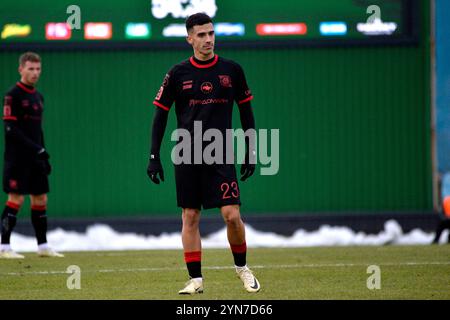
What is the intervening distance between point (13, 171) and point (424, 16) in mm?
7430

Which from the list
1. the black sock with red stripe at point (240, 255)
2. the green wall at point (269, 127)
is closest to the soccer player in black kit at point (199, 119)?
the black sock with red stripe at point (240, 255)

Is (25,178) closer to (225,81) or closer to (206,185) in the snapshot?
(206,185)

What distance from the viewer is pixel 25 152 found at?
14.9 metres

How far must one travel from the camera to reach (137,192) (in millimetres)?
18703

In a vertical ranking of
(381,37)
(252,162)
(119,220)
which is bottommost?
(119,220)

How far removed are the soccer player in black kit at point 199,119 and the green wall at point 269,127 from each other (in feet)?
28.4

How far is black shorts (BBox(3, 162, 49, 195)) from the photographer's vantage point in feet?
48.4

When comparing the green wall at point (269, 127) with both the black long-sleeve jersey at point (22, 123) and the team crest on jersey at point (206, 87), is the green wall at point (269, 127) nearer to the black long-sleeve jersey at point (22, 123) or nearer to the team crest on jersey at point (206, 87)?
the black long-sleeve jersey at point (22, 123)

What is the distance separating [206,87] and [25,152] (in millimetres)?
5518

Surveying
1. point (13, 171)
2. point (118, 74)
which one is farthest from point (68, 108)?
point (13, 171)
